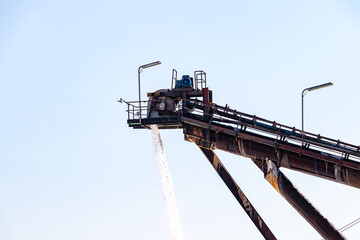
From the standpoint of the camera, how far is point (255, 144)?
4094 centimetres

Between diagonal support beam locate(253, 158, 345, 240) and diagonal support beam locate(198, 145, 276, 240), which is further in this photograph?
diagonal support beam locate(198, 145, 276, 240)

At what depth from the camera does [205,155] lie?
4378 centimetres

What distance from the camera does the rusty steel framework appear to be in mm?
37844

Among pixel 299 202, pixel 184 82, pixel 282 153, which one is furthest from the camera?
pixel 184 82

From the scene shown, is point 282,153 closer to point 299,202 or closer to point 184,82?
point 299,202

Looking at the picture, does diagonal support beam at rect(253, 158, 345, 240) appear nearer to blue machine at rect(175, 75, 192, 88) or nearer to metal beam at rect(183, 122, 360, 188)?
metal beam at rect(183, 122, 360, 188)

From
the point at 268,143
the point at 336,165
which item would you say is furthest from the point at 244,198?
the point at 336,165

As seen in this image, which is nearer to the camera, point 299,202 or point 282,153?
point 299,202

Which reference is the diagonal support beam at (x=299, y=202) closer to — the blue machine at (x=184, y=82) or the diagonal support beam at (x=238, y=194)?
the diagonal support beam at (x=238, y=194)

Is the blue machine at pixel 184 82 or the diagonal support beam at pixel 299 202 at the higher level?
the blue machine at pixel 184 82

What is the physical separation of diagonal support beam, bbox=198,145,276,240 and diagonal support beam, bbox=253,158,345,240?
281cm

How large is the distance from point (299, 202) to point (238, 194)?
5.15 meters

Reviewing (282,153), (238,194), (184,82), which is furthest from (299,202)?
(184,82)

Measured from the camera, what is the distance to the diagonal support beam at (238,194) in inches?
1634
